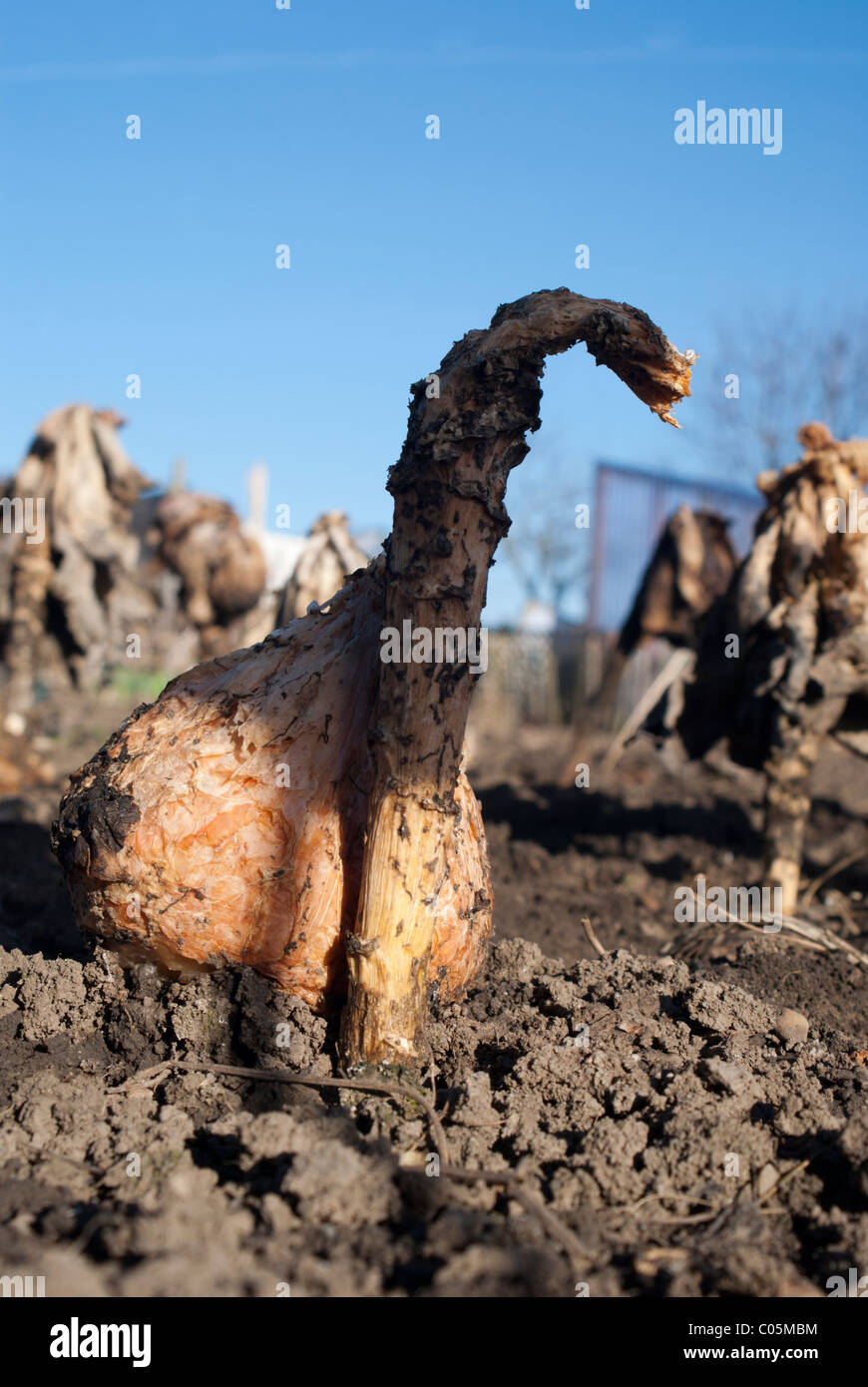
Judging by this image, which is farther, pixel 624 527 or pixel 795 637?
pixel 624 527

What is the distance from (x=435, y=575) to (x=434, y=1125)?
1304mm

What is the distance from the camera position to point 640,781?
1063 centimetres

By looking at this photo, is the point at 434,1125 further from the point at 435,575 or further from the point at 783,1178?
the point at 435,575

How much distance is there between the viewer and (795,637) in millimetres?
5379

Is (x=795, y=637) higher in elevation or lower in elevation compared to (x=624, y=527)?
lower

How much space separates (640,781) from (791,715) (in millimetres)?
5344

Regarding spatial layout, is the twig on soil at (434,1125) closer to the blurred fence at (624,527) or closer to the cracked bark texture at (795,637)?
the cracked bark texture at (795,637)

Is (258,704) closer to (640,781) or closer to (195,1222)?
(195,1222)

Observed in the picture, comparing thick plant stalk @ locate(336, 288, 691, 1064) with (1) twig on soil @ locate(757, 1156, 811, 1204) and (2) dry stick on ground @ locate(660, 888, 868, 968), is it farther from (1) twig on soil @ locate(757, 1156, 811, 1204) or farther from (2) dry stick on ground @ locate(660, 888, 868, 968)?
(2) dry stick on ground @ locate(660, 888, 868, 968)

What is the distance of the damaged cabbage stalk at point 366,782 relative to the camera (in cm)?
260

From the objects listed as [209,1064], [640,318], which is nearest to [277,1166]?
[209,1064]

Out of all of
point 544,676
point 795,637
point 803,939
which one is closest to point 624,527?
point 544,676

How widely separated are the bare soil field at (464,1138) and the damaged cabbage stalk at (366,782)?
167 mm

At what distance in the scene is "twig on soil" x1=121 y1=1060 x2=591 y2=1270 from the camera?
2.00 m
